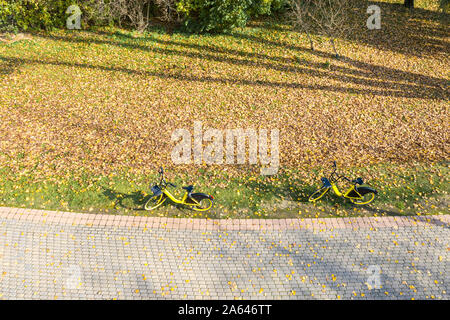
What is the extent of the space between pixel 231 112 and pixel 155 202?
5.02m

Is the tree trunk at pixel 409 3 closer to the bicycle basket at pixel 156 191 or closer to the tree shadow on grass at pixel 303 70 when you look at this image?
the tree shadow on grass at pixel 303 70

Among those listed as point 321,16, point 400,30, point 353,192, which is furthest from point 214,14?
point 353,192

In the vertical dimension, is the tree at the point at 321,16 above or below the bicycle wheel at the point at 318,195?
above

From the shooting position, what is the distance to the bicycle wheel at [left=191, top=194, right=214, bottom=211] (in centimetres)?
714

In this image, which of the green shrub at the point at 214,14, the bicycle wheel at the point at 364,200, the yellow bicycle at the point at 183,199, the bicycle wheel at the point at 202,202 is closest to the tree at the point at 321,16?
the green shrub at the point at 214,14

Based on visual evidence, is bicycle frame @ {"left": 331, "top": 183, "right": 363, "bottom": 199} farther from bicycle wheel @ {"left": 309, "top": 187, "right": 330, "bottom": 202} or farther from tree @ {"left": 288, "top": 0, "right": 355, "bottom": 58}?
tree @ {"left": 288, "top": 0, "right": 355, "bottom": 58}

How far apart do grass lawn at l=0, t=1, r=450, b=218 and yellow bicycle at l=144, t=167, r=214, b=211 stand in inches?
10.3

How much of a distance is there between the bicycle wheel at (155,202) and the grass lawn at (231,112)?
0.23 meters

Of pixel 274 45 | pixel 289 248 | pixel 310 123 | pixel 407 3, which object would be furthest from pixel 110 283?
pixel 407 3

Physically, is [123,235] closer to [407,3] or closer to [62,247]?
[62,247]

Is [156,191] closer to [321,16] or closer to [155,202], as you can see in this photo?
[155,202]

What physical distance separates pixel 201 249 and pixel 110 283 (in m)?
2.02

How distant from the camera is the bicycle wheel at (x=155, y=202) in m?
7.30

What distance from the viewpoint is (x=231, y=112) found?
10.9 m
